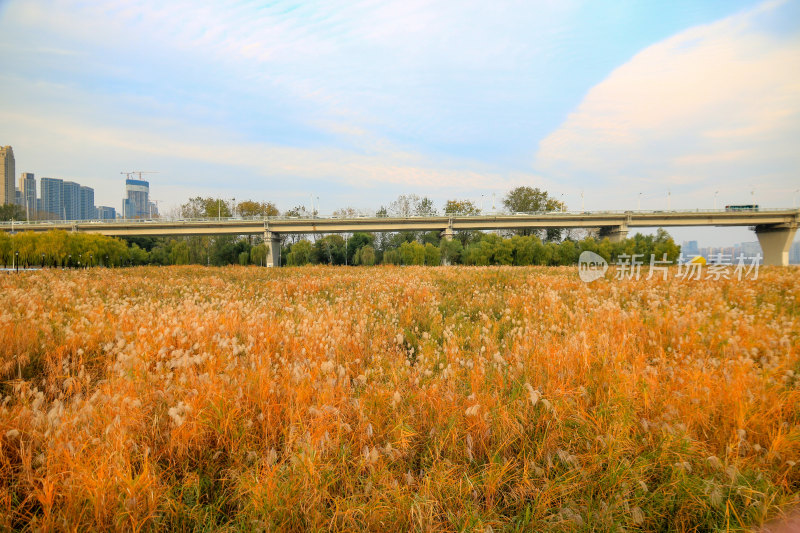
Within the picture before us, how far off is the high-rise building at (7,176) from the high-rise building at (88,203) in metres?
75.8

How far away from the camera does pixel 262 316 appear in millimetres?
6289

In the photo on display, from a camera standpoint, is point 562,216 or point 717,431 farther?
point 562,216

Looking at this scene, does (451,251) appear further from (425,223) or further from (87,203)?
(87,203)

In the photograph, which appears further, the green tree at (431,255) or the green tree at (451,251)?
the green tree at (451,251)

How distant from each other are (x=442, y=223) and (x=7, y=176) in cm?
10603

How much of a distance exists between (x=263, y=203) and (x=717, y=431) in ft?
317

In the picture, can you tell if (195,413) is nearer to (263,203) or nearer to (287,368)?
(287,368)

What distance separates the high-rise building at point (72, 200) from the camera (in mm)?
152488

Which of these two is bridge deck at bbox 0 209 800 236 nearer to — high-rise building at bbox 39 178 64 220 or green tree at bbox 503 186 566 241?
green tree at bbox 503 186 566 241

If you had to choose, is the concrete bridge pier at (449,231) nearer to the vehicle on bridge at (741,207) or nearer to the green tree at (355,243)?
the green tree at (355,243)

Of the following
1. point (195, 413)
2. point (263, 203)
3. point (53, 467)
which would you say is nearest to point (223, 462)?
point (195, 413)

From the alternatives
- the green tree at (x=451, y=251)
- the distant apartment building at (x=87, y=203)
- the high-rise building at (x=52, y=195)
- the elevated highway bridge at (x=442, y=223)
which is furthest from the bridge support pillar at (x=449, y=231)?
the distant apartment building at (x=87, y=203)

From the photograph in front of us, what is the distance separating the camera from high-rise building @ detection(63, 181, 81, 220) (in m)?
152

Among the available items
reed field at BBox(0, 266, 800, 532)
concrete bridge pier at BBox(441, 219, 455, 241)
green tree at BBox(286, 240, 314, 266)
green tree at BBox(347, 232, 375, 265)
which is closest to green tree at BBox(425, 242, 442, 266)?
concrete bridge pier at BBox(441, 219, 455, 241)
